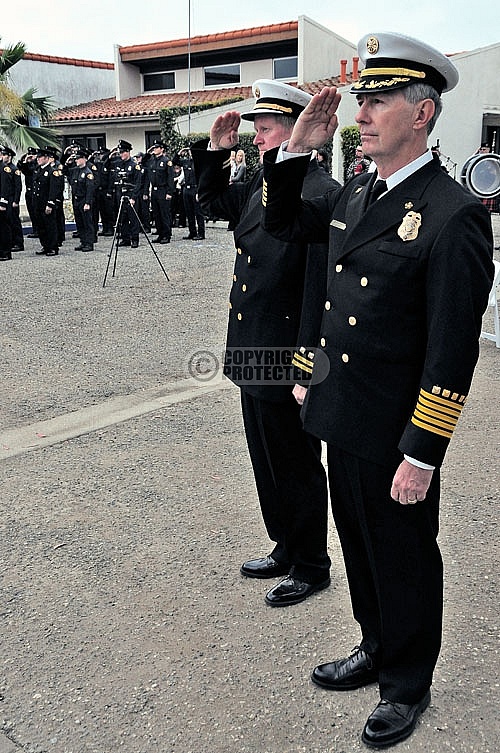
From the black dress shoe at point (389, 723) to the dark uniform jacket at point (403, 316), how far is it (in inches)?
30.6

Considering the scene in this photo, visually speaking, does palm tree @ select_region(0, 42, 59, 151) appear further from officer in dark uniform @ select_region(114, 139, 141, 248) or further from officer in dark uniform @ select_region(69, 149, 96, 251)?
officer in dark uniform @ select_region(69, 149, 96, 251)

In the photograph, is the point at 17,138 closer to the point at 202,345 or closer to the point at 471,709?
the point at 202,345

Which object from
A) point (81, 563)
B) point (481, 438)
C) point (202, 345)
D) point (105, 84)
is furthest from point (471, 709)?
point (105, 84)

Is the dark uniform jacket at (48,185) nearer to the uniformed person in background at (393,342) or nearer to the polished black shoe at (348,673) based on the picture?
the uniformed person in background at (393,342)

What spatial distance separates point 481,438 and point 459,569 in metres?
1.65

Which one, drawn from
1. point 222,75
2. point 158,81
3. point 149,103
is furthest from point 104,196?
point 158,81

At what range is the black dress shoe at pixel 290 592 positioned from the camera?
298 cm

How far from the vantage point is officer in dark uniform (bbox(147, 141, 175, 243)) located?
15.8m

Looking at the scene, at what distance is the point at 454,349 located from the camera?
1.96m

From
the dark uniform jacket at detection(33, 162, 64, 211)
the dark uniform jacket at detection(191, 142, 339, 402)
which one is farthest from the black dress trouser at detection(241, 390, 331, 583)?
the dark uniform jacket at detection(33, 162, 64, 211)

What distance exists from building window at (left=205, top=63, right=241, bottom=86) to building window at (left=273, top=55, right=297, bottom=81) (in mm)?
1525

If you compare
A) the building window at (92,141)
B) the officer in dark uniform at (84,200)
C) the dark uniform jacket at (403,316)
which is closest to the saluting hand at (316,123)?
the dark uniform jacket at (403,316)

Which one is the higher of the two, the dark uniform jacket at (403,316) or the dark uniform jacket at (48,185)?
the dark uniform jacket at (48,185)

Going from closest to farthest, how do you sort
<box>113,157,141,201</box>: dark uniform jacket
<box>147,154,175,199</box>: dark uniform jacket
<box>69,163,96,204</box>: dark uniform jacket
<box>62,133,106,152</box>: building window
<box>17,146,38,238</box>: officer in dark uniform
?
<box>69,163,96,204</box>: dark uniform jacket
<box>17,146,38,238</box>: officer in dark uniform
<box>113,157,141,201</box>: dark uniform jacket
<box>147,154,175,199</box>: dark uniform jacket
<box>62,133,106,152</box>: building window
